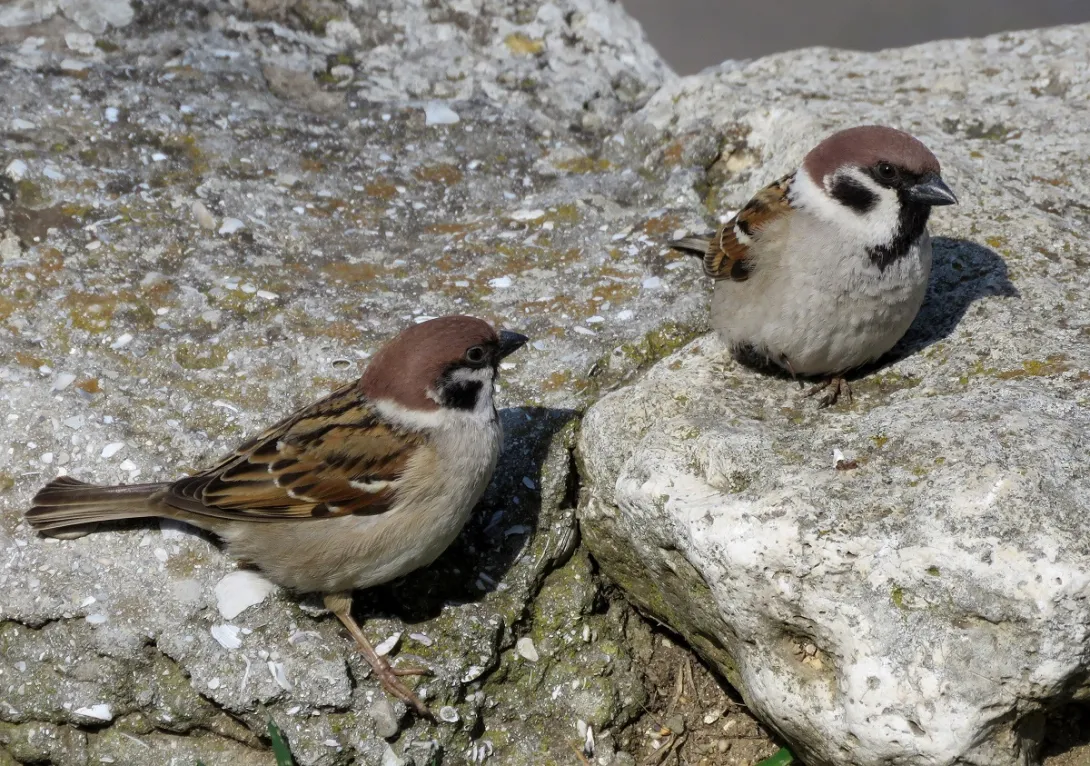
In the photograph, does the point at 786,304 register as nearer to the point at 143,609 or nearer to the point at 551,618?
the point at 551,618

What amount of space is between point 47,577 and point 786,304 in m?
2.35

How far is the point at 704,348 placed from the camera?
3.68 m

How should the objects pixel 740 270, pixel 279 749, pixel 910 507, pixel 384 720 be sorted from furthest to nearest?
pixel 740 270 → pixel 384 720 → pixel 279 749 → pixel 910 507

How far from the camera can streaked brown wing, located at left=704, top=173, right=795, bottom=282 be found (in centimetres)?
356

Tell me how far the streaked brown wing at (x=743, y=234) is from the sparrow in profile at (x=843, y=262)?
4 cm

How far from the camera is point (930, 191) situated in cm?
318

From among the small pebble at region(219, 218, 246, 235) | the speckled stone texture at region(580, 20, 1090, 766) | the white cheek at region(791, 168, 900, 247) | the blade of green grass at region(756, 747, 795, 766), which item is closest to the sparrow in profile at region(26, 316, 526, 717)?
the speckled stone texture at region(580, 20, 1090, 766)

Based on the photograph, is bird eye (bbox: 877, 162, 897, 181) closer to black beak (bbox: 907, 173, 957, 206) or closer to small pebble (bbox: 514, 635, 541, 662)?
black beak (bbox: 907, 173, 957, 206)

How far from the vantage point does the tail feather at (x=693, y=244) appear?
13.2ft

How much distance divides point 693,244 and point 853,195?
0.85 m

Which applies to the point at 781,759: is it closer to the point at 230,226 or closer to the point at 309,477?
the point at 309,477

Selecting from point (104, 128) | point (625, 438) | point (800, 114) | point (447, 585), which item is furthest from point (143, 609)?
point (800, 114)

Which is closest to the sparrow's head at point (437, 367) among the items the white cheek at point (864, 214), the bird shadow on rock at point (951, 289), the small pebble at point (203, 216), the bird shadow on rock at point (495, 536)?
the bird shadow on rock at point (495, 536)

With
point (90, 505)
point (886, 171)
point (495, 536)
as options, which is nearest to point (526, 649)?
point (495, 536)
